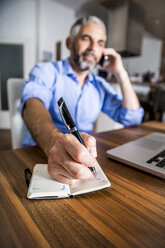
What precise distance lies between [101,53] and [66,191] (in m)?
0.88

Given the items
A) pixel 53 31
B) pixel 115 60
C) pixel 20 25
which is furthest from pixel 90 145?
pixel 53 31

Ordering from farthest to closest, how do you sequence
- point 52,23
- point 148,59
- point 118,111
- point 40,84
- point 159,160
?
point 148,59, point 52,23, point 118,111, point 40,84, point 159,160

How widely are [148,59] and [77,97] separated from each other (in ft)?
22.3

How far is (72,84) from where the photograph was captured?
3.13ft

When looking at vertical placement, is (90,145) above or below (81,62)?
below

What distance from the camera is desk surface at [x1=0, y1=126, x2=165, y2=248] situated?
0.68 feet

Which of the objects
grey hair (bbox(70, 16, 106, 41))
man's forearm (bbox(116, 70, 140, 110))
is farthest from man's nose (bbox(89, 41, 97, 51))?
man's forearm (bbox(116, 70, 140, 110))

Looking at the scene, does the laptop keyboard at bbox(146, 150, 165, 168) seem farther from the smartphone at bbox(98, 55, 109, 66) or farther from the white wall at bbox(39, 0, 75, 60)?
the white wall at bbox(39, 0, 75, 60)

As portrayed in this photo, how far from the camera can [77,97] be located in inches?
38.2

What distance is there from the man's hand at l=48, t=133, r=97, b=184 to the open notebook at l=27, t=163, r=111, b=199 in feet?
0.04

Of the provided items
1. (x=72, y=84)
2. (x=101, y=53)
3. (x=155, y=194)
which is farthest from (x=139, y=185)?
(x=101, y=53)

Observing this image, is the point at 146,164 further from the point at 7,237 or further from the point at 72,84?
the point at 72,84

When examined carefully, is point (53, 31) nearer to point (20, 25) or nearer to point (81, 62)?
point (20, 25)

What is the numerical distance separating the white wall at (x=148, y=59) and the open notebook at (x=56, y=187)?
22.0 feet
